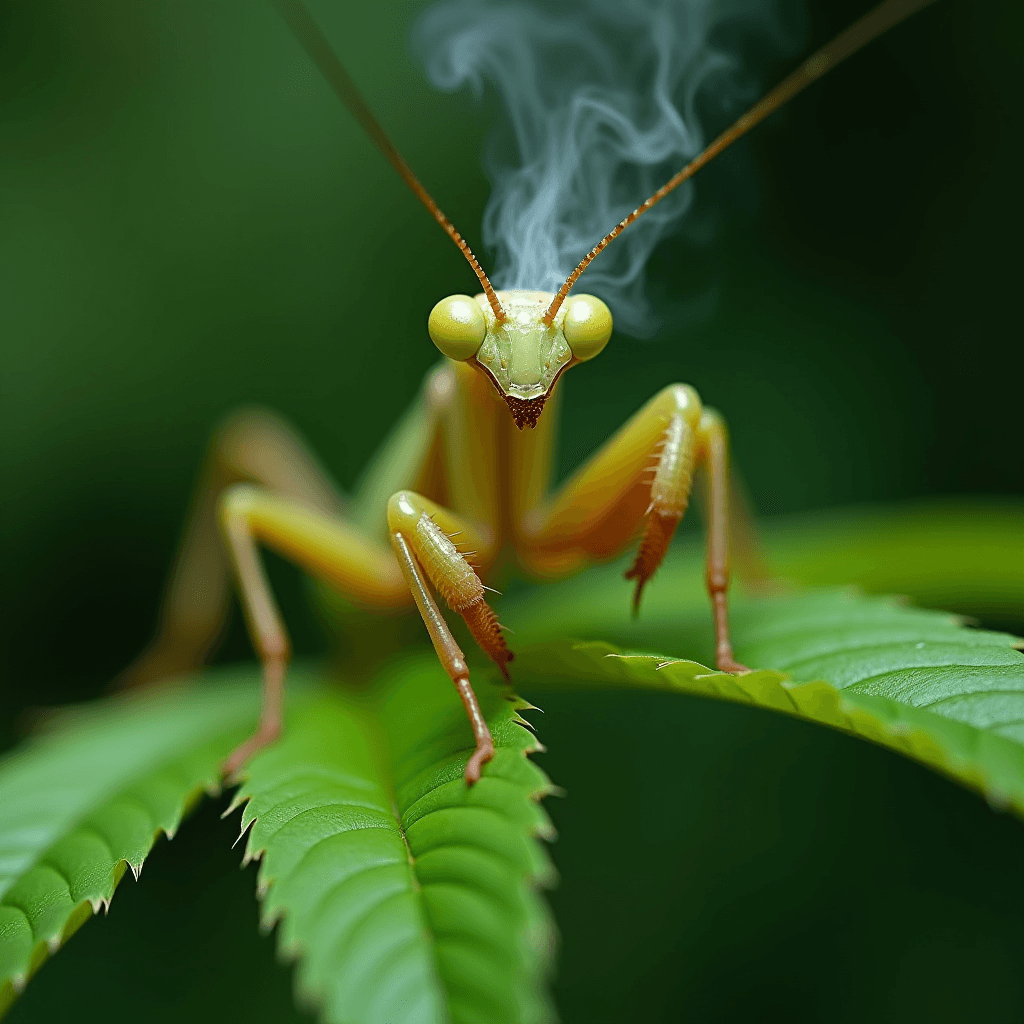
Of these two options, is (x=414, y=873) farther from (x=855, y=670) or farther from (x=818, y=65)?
(x=818, y=65)

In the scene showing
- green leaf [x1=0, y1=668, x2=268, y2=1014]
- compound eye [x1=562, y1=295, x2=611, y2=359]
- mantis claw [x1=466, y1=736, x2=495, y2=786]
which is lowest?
mantis claw [x1=466, y1=736, x2=495, y2=786]

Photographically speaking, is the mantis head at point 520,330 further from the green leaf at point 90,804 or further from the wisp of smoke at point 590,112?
the green leaf at point 90,804

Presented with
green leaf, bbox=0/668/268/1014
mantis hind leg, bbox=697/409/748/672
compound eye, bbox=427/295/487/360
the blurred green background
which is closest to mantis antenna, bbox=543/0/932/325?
compound eye, bbox=427/295/487/360

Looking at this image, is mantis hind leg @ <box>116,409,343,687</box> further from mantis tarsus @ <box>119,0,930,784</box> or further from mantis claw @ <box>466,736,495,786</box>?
mantis claw @ <box>466,736,495,786</box>

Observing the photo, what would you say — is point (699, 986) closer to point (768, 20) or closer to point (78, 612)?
point (78, 612)

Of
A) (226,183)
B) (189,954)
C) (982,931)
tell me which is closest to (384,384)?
(226,183)
